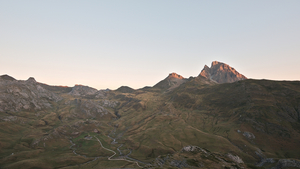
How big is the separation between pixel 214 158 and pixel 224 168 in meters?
29.5

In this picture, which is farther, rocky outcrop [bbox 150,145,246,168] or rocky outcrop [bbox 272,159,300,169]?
rocky outcrop [bbox 272,159,300,169]

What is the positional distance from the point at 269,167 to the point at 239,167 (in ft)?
203

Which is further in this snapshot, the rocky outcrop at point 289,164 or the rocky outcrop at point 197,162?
the rocky outcrop at point 289,164

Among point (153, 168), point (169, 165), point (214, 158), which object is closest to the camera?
point (153, 168)

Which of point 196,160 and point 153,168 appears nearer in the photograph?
point 153,168

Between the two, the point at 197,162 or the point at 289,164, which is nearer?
the point at 197,162

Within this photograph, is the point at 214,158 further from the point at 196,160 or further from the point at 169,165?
the point at 169,165

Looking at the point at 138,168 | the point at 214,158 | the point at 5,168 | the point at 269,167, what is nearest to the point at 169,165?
the point at 138,168

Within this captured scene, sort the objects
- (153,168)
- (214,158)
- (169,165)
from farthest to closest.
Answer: (214,158) → (169,165) → (153,168)

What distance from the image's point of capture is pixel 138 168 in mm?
195500

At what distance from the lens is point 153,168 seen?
157750 mm

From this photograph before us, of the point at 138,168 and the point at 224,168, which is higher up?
the point at 224,168

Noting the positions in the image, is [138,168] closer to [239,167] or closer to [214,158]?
[214,158]

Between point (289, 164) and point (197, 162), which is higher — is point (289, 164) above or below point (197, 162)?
below
